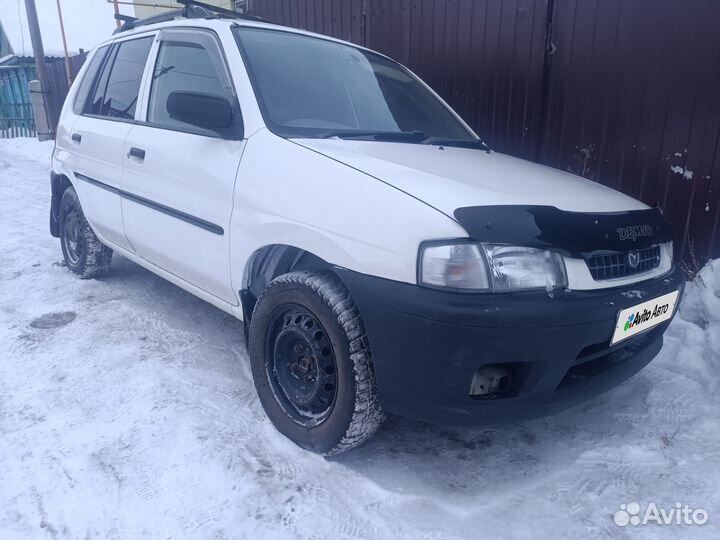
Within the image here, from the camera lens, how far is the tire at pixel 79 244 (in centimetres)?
398

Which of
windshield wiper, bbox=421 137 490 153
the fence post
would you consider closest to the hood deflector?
windshield wiper, bbox=421 137 490 153

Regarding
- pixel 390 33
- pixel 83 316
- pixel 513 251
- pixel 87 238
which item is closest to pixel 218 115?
pixel 513 251

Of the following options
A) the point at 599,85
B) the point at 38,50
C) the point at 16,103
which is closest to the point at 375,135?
the point at 599,85

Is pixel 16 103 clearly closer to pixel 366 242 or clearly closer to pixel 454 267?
pixel 366 242

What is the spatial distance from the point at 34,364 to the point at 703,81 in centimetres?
445

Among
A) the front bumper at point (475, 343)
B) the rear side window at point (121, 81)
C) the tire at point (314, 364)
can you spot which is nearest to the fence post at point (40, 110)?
the rear side window at point (121, 81)

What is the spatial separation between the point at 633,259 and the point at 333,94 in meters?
1.64

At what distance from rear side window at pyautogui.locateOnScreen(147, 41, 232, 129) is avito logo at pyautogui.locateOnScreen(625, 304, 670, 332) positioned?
6.72 ft

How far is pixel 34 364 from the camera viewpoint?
9.21 feet

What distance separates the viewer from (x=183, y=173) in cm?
262

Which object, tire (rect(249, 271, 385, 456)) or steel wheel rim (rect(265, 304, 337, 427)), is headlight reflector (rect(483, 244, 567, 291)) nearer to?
tire (rect(249, 271, 385, 456))

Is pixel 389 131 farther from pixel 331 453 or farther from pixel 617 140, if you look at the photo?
pixel 617 140

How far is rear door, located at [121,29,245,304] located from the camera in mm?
A: 2424

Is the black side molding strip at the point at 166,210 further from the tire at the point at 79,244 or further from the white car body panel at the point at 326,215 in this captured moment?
the tire at the point at 79,244
